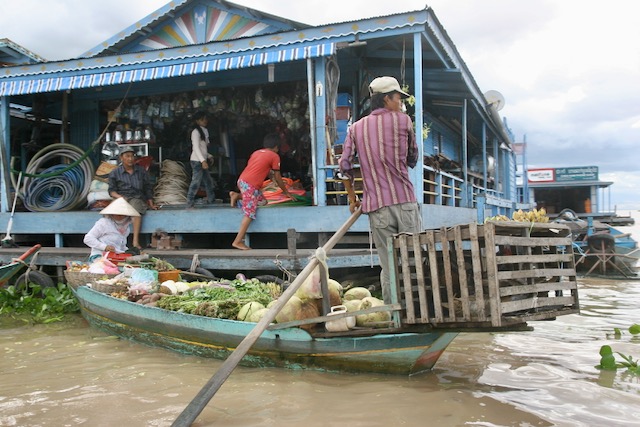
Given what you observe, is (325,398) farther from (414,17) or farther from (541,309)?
(414,17)

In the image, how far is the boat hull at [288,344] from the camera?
3996 millimetres

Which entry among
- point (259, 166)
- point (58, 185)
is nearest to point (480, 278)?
point (259, 166)

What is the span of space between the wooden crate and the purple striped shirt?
544 millimetres

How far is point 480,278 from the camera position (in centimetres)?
335

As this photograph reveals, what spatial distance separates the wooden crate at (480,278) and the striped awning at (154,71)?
3.90 meters

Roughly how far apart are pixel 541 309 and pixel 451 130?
11.8 metres

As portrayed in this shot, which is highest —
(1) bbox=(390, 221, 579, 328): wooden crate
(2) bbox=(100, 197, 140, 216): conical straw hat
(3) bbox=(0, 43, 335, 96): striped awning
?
(3) bbox=(0, 43, 335, 96): striped awning

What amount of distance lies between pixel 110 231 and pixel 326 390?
4.53 m

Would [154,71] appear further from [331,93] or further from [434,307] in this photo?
[434,307]

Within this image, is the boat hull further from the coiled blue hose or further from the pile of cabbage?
the coiled blue hose

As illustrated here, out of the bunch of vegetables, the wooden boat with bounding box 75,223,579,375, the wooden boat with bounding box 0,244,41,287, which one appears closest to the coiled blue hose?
the wooden boat with bounding box 0,244,41,287

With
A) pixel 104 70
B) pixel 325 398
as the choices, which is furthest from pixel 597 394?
pixel 104 70

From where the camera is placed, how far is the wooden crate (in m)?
3.36

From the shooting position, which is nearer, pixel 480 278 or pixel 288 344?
pixel 480 278
